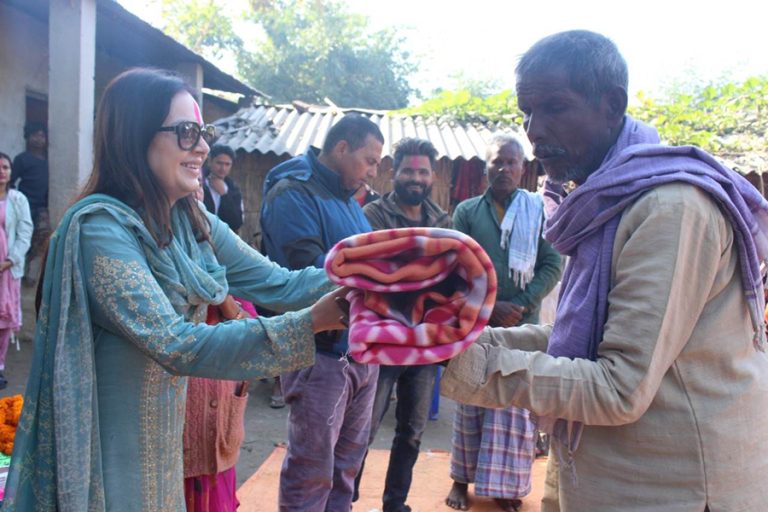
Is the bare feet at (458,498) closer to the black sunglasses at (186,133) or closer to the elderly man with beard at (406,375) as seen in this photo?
the elderly man with beard at (406,375)

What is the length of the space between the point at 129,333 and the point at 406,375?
244 centimetres

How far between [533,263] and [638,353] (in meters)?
2.88

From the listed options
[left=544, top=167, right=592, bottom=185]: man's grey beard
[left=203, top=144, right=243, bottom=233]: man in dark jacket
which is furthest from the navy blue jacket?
[left=203, top=144, right=243, bottom=233]: man in dark jacket

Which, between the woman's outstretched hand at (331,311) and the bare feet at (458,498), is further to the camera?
the bare feet at (458,498)

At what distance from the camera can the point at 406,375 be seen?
391 centimetres

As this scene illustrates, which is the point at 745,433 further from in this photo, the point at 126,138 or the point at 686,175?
the point at 126,138

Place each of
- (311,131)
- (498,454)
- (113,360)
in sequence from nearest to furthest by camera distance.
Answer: (113,360)
(498,454)
(311,131)

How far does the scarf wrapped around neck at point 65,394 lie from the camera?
1703mm

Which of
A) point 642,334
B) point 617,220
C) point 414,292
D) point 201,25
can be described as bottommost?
point 642,334

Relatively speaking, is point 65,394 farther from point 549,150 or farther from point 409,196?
point 409,196

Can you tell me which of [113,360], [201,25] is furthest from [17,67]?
[201,25]

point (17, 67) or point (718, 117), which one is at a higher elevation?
point (17, 67)

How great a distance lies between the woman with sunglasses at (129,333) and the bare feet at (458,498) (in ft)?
8.39

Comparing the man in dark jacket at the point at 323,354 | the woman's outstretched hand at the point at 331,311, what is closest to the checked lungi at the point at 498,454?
the man in dark jacket at the point at 323,354
